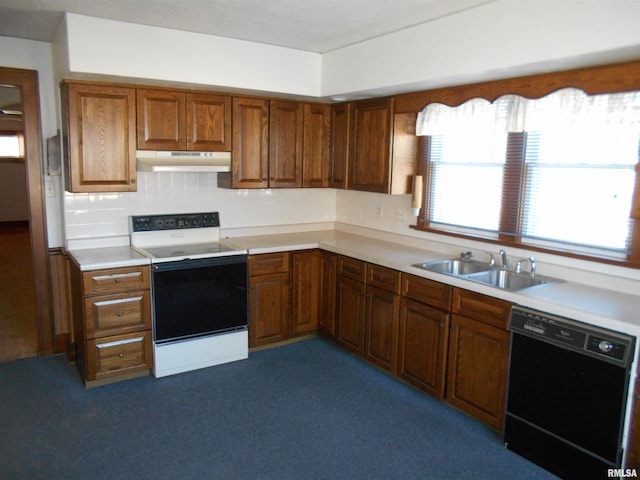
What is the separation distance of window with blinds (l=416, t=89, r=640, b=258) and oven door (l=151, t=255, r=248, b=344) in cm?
165

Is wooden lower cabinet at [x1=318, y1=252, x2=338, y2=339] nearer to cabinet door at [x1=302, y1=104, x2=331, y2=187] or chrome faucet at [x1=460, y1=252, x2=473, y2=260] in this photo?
cabinet door at [x1=302, y1=104, x2=331, y2=187]

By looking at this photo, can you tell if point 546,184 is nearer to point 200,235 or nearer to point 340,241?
point 340,241

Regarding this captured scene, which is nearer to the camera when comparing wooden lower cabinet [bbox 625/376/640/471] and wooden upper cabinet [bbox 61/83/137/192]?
wooden lower cabinet [bbox 625/376/640/471]

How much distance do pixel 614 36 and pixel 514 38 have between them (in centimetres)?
53

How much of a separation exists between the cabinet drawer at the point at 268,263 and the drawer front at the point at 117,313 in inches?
32.8

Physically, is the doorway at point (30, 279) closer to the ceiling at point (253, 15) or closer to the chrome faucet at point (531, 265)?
the ceiling at point (253, 15)

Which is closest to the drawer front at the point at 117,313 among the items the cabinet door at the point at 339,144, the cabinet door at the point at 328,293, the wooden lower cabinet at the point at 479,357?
the cabinet door at the point at 328,293

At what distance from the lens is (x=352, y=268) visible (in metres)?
3.96

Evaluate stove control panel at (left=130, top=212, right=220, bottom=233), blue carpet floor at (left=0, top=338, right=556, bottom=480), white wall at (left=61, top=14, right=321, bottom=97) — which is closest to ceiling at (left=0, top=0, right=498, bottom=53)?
white wall at (left=61, top=14, right=321, bottom=97)

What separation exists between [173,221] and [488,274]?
2.48 metres

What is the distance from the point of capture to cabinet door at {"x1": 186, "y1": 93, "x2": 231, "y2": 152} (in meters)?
3.85

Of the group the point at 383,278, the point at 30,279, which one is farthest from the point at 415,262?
the point at 30,279

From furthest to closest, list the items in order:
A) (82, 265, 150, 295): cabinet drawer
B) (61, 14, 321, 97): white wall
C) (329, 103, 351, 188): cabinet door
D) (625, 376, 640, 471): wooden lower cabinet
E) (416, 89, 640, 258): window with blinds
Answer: (329, 103, 351, 188): cabinet door < (82, 265, 150, 295): cabinet drawer < (61, 14, 321, 97): white wall < (416, 89, 640, 258): window with blinds < (625, 376, 640, 471): wooden lower cabinet

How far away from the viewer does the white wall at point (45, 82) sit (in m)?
3.78
